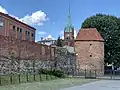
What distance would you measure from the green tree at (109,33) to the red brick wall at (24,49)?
24794 mm

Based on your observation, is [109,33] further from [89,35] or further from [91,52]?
Result: [91,52]

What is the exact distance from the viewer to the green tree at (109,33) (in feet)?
246

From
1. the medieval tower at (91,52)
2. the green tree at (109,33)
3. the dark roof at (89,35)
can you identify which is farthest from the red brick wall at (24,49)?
the green tree at (109,33)

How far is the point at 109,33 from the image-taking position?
2950 inches

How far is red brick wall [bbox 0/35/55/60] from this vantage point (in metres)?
36.5

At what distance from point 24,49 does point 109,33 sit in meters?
36.7

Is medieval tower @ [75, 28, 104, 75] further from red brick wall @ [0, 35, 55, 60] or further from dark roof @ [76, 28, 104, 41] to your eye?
red brick wall @ [0, 35, 55, 60]

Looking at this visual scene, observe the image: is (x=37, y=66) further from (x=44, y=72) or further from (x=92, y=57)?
(x=92, y=57)

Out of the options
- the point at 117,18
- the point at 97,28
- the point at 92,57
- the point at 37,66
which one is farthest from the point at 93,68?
the point at 37,66

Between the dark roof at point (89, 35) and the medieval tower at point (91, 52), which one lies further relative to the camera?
the dark roof at point (89, 35)

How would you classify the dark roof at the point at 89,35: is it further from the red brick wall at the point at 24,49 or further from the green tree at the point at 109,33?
the red brick wall at the point at 24,49

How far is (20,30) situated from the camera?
7481 centimetres

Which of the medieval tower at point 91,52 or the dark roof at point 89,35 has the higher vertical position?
the dark roof at point 89,35

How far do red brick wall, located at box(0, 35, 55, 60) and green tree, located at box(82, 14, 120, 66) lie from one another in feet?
81.3
